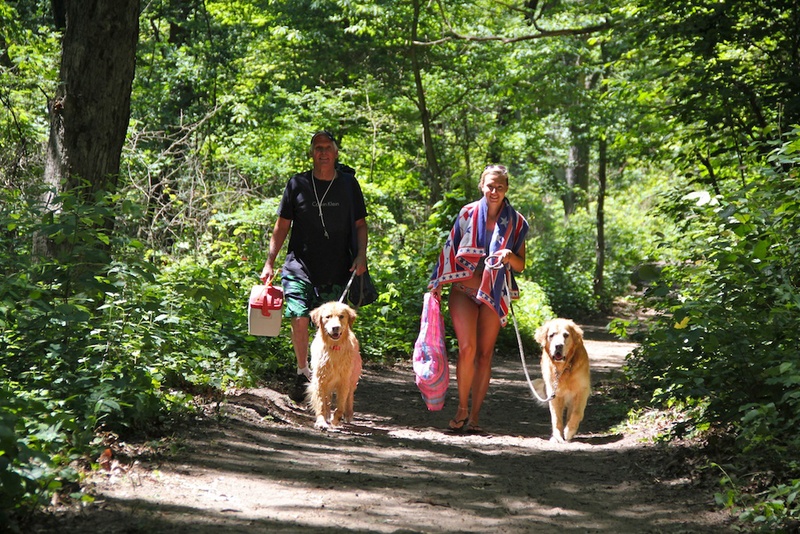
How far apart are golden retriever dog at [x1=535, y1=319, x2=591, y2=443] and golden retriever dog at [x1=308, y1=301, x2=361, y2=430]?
169 cm

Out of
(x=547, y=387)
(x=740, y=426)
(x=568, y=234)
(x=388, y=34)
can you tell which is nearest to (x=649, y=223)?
(x=568, y=234)

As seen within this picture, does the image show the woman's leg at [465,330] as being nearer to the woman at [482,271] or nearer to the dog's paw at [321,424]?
the woman at [482,271]

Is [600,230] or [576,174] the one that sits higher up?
[576,174]

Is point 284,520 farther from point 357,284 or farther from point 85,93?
point 85,93

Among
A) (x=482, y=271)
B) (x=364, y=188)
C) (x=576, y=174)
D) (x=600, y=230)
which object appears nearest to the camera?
(x=482, y=271)

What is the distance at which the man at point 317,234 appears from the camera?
24.3ft

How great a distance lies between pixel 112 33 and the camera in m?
7.00

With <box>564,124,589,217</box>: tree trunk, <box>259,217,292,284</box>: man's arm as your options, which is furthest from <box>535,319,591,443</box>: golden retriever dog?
<box>564,124,589,217</box>: tree trunk

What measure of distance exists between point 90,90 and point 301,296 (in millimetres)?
2377

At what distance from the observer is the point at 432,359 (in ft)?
24.5

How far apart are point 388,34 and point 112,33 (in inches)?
477

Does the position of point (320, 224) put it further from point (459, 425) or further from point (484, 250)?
point (459, 425)

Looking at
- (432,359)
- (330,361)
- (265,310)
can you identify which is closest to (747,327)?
(432,359)

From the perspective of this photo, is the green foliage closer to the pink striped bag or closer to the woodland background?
the woodland background
